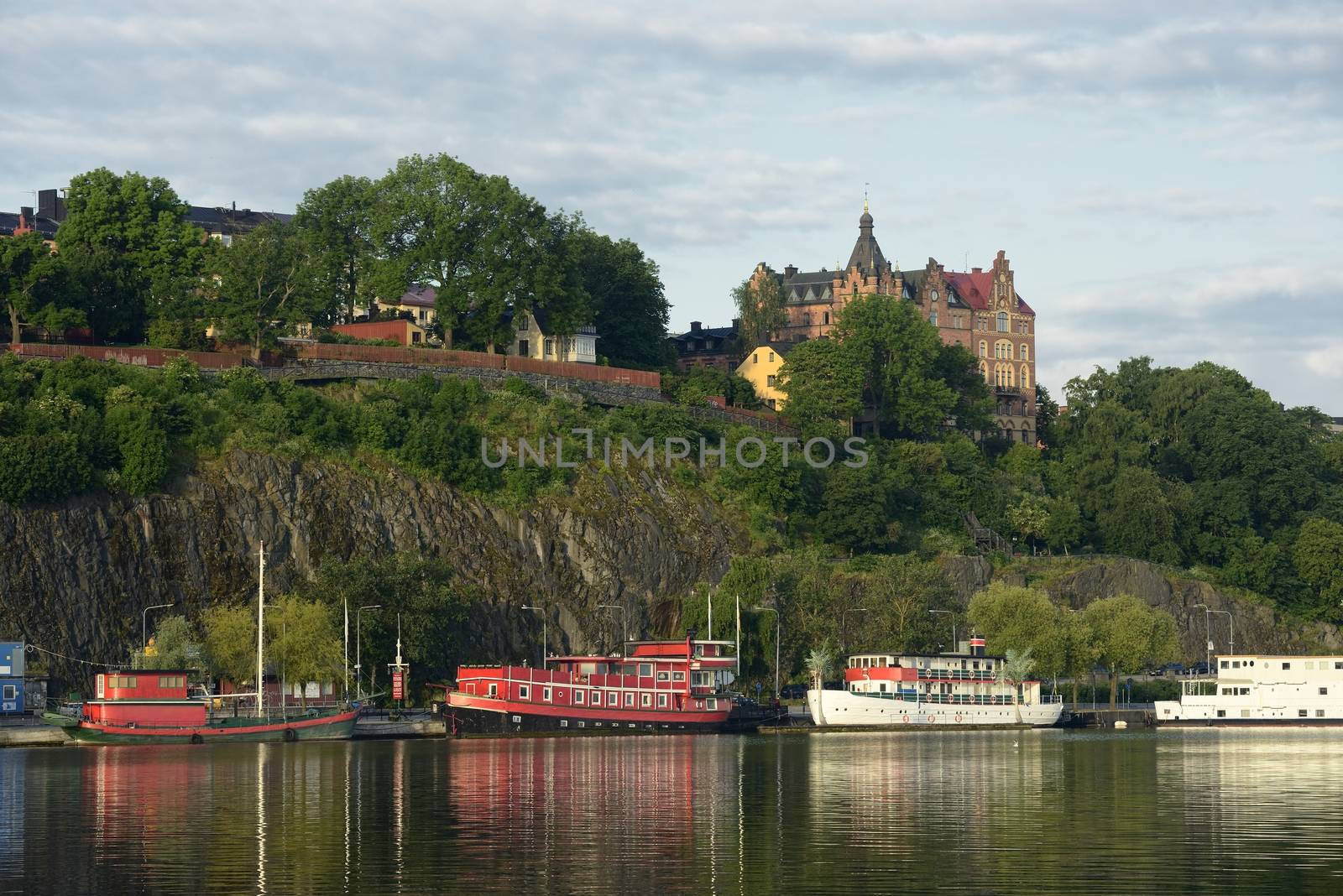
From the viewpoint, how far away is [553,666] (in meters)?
135

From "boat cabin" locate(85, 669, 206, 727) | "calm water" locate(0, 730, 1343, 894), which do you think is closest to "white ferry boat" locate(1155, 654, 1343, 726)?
"calm water" locate(0, 730, 1343, 894)

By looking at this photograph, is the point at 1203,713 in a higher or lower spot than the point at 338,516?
lower

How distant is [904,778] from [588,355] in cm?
10880

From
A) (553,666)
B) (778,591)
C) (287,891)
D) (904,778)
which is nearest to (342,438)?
(553,666)

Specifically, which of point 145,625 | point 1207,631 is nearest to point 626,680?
point 145,625

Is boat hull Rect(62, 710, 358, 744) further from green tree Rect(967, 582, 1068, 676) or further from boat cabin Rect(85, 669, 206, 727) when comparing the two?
green tree Rect(967, 582, 1068, 676)

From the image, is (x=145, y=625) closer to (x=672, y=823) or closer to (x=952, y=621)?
(x=952, y=621)

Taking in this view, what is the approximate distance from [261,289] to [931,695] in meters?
63.5

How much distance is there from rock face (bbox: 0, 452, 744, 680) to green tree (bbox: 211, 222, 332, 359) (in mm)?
20367

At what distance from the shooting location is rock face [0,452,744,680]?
124 metres

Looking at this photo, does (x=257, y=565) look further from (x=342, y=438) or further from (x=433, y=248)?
(x=433, y=248)

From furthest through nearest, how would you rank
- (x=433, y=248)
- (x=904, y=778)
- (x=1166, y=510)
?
(x=1166, y=510) < (x=433, y=248) < (x=904, y=778)

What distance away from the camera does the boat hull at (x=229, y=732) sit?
107750mm

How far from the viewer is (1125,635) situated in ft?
483
